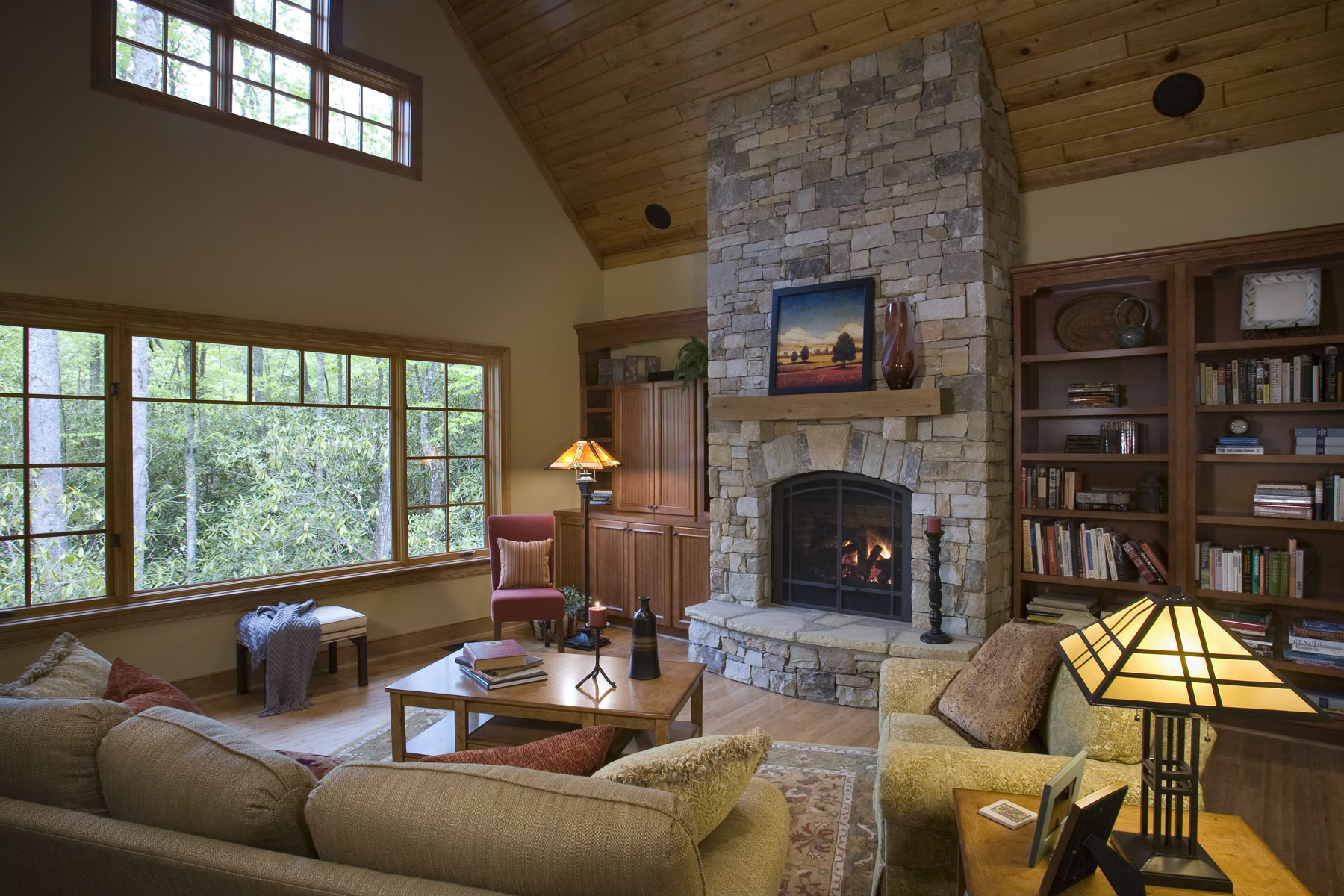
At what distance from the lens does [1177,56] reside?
13.4 feet

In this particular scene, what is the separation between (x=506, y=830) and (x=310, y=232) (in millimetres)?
4774

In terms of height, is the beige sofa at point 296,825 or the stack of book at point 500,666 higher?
the beige sofa at point 296,825

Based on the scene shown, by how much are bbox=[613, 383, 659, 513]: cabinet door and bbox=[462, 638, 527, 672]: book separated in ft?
8.72

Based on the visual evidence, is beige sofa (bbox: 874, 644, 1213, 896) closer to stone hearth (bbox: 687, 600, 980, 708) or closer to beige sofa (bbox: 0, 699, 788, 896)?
beige sofa (bbox: 0, 699, 788, 896)

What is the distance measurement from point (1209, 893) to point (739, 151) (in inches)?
187

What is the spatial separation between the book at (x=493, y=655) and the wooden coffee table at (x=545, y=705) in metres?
0.09

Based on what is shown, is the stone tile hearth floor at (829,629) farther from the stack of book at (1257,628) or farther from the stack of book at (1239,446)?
the stack of book at (1239,446)

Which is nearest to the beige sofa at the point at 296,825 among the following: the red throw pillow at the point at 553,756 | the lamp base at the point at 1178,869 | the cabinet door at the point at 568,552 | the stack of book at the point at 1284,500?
the red throw pillow at the point at 553,756

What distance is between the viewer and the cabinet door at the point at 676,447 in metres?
5.92

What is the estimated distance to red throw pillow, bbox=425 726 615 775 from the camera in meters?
1.66

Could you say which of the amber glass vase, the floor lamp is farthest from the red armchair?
the amber glass vase

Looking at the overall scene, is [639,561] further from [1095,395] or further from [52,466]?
[52,466]

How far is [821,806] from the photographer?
3166 mm

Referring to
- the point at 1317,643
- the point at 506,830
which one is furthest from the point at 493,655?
the point at 1317,643
